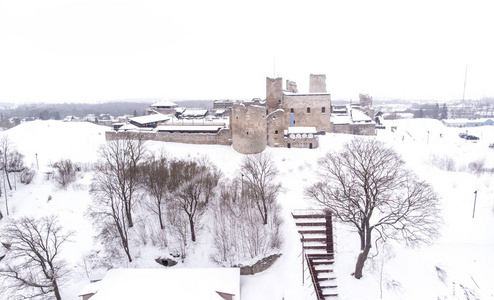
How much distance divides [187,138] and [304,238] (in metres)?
19.7

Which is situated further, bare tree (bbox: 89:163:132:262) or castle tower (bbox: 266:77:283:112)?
castle tower (bbox: 266:77:283:112)

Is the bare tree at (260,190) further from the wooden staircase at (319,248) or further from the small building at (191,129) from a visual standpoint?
the small building at (191,129)

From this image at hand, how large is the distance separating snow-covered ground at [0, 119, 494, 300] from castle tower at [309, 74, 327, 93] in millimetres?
10197

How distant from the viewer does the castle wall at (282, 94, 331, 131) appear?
116ft

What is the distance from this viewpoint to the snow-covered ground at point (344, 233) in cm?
1370

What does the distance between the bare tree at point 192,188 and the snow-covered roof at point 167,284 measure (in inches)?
167

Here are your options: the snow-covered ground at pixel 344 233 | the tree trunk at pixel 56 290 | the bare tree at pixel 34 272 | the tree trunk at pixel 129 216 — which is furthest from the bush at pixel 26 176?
the tree trunk at pixel 56 290

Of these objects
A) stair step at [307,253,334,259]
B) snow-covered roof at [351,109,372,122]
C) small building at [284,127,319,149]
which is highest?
snow-covered roof at [351,109,372,122]

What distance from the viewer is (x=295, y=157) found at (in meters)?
28.0

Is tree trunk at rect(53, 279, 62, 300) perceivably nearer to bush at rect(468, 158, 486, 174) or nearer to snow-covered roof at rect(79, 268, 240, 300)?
snow-covered roof at rect(79, 268, 240, 300)

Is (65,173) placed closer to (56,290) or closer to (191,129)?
(56,290)

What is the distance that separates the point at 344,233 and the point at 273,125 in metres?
16.4

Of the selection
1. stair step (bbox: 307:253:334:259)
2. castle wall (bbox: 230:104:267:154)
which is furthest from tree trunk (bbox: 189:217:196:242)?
castle wall (bbox: 230:104:267:154)

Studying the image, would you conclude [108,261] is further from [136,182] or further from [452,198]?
[452,198]
